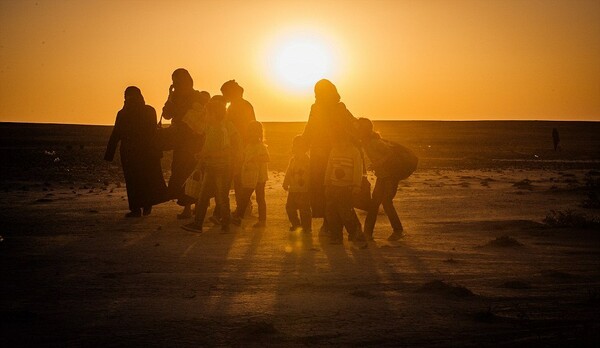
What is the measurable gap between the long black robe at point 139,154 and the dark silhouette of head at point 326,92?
13.3 feet

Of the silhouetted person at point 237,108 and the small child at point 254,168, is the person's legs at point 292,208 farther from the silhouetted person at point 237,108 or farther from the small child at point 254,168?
the silhouetted person at point 237,108

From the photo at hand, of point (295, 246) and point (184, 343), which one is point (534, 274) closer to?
point (295, 246)

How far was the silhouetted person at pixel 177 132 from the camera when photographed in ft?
46.0

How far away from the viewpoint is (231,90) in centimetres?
1403

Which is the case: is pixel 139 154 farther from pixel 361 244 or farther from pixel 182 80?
pixel 361 244

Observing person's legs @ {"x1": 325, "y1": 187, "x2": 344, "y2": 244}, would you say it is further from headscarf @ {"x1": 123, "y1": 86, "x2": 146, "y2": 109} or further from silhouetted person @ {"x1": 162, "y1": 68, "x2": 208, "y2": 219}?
headscarf @ {"x1": 123, "y1": 86, "x2": 146, "y2": 109}

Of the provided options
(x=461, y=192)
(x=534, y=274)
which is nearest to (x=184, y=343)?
(x=534, y=274)

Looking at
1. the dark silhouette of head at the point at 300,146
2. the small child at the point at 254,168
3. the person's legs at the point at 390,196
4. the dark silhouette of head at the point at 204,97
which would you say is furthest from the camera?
the dark silhouette of head at the point at 204,97

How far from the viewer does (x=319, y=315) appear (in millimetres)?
6645

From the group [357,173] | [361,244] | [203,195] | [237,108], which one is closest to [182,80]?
[237,108]

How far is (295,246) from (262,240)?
0.79 metres

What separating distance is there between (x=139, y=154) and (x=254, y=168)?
241 centimetres

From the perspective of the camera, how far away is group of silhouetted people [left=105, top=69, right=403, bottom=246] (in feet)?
36.8

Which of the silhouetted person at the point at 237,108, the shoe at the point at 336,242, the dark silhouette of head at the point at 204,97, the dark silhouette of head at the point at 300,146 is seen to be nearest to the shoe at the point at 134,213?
the silhouetted person at the point at 237,108
